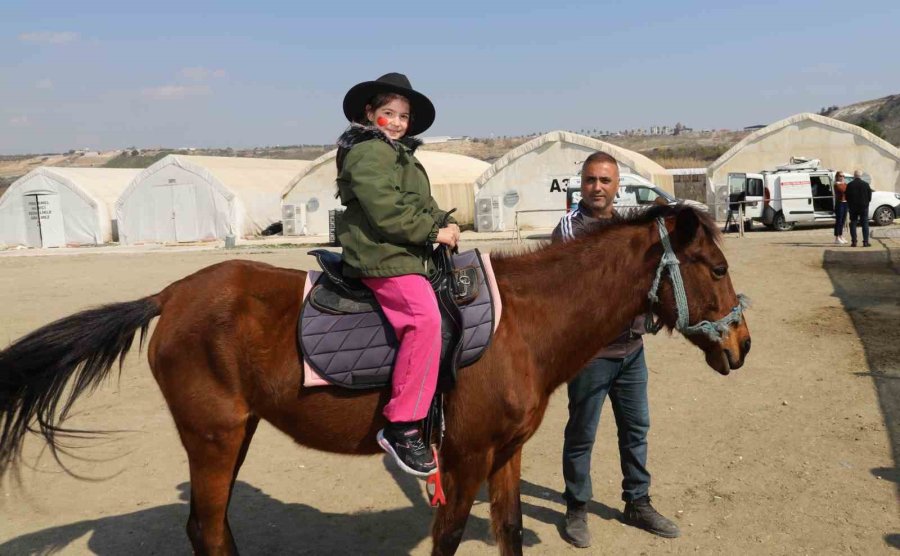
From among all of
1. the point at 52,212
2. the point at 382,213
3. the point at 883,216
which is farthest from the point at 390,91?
the point at 52,212

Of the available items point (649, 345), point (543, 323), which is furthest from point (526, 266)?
point (649, 345)

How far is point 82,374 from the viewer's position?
3793 mm

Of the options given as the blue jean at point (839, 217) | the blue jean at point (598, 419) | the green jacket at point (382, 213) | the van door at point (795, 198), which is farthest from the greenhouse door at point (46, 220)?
the green jacket at point (382, 213)

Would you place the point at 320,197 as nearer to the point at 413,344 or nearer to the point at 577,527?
the point at 577,527

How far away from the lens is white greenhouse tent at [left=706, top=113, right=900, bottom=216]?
2983cm

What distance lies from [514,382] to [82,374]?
2.29 meters

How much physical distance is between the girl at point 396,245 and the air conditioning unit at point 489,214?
2786 cm

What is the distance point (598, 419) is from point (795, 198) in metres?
23.4

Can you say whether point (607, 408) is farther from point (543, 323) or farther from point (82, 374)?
point (82, 374)

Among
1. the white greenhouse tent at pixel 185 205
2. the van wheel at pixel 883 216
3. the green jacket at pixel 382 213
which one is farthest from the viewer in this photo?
the white greenhouse tent at pixel 185 205

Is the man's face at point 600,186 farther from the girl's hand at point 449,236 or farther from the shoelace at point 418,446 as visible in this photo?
the shoelace at point 418,446

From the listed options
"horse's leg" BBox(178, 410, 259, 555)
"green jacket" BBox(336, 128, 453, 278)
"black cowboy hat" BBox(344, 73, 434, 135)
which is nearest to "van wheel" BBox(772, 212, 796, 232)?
"black cowboy hat" BBox(344, 73, 434, 135)

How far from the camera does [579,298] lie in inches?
143

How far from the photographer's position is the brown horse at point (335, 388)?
3.51 metres
